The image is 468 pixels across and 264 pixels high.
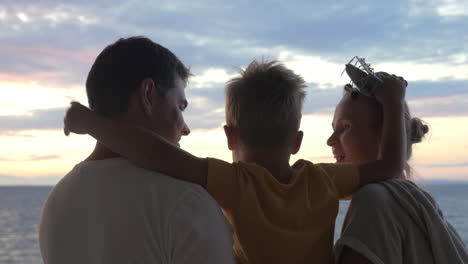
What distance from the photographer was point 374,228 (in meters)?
1.64

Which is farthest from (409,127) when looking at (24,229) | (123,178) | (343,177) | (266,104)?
(24,229)

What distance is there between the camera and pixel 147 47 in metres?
1.55

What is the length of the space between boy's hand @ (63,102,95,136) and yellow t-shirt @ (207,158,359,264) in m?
0.39

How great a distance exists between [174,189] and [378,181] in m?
0.78

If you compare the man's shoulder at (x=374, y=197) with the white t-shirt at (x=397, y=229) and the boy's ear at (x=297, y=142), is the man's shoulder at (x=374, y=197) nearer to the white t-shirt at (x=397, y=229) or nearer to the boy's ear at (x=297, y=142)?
the white t-shirt at (x=397, y=229)

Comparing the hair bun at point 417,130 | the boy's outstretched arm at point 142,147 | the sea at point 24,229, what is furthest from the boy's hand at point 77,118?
the sea at point 24,229

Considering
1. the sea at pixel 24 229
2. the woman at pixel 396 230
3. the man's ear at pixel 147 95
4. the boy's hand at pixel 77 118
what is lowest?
the sea at pixel 24 229

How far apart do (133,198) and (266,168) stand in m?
0.53

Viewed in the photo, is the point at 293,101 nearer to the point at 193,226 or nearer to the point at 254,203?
the point at 254,203

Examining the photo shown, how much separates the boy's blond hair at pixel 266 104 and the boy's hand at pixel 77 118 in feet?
1.59

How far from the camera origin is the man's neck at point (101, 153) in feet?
5.05

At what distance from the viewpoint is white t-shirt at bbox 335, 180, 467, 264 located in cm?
163

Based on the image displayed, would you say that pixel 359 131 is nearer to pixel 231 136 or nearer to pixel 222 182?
pixel 231 136

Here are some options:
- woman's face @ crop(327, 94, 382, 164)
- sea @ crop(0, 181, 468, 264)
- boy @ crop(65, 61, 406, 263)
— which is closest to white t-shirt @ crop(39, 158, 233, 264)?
boy @ crop(65, 61, 406, 263)
